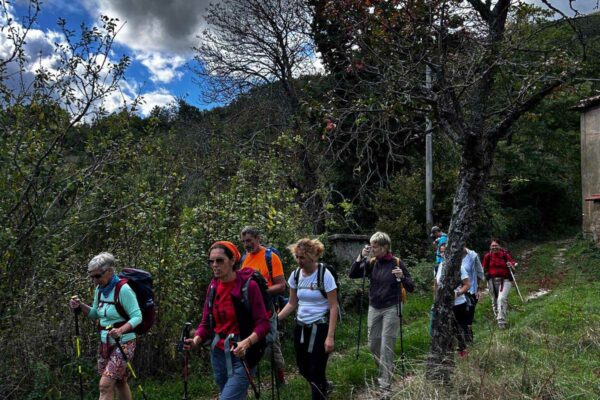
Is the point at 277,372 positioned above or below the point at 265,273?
below

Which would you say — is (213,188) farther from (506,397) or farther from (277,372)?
(506,397)

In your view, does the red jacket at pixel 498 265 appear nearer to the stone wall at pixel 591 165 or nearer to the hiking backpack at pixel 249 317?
the hiking backpack at pixel 249 317

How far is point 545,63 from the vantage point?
552cm

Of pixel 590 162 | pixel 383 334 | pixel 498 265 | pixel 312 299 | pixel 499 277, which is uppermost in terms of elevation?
pixel 590 162

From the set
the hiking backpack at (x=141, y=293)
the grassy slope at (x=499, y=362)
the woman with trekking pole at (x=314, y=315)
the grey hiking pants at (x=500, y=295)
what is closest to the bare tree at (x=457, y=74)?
the grassy slope at (x=499, y=362)

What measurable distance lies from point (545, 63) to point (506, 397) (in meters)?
3.26

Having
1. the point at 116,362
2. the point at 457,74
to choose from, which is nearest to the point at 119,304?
the point at 116,362

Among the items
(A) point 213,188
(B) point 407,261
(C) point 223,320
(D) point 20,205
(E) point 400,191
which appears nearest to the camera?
(C) point 223,320

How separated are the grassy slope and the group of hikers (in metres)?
0.44

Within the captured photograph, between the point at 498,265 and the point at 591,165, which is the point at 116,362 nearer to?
the point at 498,265

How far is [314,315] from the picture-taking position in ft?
17.9

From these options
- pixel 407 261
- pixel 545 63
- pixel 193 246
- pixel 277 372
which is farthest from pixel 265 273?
pixel 407 261

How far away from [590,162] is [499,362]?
70.3 ft

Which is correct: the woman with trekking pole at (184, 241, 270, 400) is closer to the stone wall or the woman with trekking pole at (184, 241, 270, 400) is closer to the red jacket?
the red jacket
